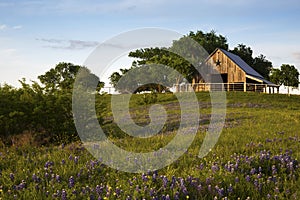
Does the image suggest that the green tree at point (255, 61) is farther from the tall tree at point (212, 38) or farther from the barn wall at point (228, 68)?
the barn wall at point (228, 68)

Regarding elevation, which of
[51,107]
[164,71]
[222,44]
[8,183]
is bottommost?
[8,183]

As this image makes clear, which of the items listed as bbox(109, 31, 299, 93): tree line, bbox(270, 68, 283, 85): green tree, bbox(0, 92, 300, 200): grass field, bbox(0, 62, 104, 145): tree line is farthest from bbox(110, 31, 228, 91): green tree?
bbox(0, 92, 300, 200): grass field

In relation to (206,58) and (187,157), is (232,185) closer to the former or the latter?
(187,157)

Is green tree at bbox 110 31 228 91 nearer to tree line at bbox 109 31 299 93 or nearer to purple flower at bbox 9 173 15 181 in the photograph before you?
tree line at bbox 109 31 299 93

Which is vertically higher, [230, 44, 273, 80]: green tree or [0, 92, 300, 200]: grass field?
[230, 44, 273, 80]: green tree

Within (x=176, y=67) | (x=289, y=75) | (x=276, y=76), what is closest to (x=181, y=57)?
(x=176, y=67)

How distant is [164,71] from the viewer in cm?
5534

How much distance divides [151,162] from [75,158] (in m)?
1.48

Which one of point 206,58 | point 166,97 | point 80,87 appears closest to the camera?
point 80,87

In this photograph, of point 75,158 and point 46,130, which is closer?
point 75,158

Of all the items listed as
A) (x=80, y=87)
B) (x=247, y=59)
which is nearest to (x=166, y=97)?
(x=80, y=87)

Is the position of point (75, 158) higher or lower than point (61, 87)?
lower

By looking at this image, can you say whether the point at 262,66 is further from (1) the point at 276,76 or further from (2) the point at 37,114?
(2) the point at 37,114

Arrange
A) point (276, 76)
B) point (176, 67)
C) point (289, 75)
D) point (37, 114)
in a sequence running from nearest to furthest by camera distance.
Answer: point (37, 114)
point (176, 67)
point (276, 76)
point (289, 75)
